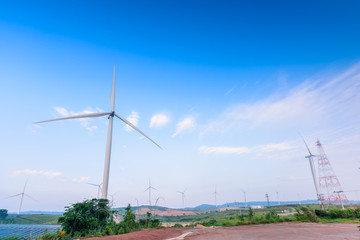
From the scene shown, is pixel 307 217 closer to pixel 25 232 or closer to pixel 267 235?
pixel 267 235

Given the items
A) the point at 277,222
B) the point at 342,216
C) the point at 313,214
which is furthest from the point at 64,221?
the point at 342,216

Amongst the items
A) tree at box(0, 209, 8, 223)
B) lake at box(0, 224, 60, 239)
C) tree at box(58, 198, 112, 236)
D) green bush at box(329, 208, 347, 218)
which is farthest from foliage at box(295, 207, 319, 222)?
tree at box(0, 209, 8, 223)

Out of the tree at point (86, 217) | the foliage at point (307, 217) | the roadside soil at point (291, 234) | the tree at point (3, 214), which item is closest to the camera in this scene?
the roadside soil at point (291, 234)

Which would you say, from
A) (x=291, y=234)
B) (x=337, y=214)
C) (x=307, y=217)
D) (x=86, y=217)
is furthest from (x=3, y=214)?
(x=337, y=214)

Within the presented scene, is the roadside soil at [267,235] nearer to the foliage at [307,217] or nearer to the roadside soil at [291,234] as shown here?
the roadside soil at [291,234]

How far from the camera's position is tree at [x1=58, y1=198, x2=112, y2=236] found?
2327 centimetres

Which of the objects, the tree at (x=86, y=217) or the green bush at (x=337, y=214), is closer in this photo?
the tree at (x=86, y=217)

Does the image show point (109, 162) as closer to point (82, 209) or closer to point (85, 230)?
point (82, 209)

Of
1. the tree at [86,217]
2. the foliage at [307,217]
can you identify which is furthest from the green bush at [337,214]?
the tree at [86,217]

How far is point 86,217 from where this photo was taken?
Answer: 974 inches

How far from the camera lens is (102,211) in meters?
27.4

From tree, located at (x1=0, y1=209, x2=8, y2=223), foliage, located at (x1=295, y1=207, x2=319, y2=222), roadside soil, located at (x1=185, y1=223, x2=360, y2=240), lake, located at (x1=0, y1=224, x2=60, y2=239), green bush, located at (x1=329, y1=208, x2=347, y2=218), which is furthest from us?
tree, located at (x1=0, y1=209, x2=8, y2=223)

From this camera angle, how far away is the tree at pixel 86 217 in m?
23.3

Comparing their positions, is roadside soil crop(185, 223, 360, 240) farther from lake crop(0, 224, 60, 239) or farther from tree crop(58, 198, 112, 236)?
lake crop(0, 224, 60, 239)
